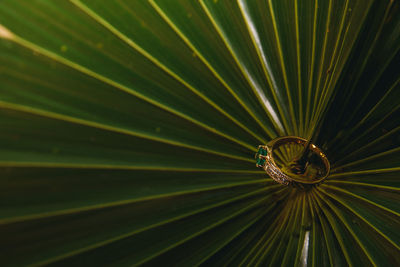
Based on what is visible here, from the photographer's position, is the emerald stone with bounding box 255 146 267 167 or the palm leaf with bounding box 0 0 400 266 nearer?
the palm leaf with bounding box 0 0 400 266

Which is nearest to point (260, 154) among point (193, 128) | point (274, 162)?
point (274, 162)

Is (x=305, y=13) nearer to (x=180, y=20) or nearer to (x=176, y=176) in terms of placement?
(x=180, y=20)

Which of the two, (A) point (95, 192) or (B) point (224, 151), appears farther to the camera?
(B) point (224, 151)

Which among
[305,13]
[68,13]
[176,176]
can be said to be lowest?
[176,176]

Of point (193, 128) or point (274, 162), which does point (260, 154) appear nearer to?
point (274, 162)

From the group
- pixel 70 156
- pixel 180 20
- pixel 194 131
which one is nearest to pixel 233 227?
pixel 194 131
